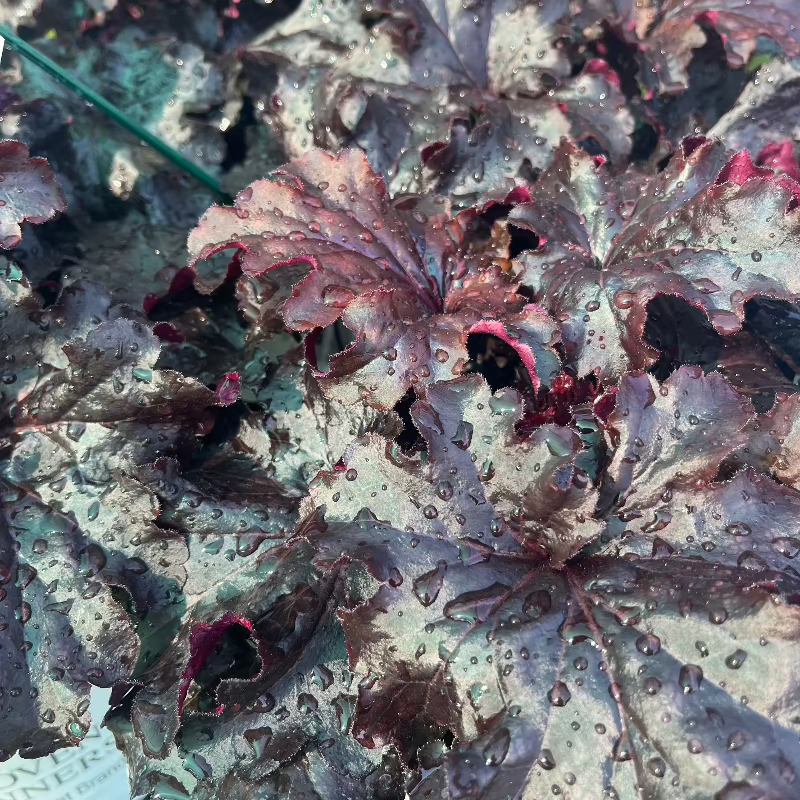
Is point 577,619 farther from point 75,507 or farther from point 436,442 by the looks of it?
point 75,507

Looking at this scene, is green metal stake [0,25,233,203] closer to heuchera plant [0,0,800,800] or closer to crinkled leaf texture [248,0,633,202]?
heuchera plant [0,0,800,800]

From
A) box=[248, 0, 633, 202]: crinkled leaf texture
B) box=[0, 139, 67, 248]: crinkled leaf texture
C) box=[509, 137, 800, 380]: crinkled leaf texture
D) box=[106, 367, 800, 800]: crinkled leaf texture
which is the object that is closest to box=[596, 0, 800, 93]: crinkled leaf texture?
box=[248, 0, 633, 202]: crinkled leaf texture

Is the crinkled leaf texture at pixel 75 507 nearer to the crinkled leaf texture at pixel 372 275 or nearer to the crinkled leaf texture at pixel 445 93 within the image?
the crinkled leaf texture at pixel 372 275

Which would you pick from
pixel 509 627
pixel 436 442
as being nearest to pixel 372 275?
pixel 436 442

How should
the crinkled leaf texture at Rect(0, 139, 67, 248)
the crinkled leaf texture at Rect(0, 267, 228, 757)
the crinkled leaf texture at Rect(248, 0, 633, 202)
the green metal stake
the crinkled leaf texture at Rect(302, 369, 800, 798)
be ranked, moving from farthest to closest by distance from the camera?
1. the green metal stake
2. the crinkled leaf texture at Rect(248, 0, 633, 202)
3. the crinkled leaf texture at Rect(0, 139, 67, 248)
4. the crinkled leaf texture at Rect(0, 267, 228, 757)
5. the crinkled leaf texture at Rect(302, 369, 800, 798)

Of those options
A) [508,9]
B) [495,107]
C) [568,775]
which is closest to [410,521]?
[568,775]

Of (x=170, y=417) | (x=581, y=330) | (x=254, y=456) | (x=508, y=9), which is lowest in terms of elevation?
(x=254, y=456)

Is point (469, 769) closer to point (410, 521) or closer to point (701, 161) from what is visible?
point (410, 521)
